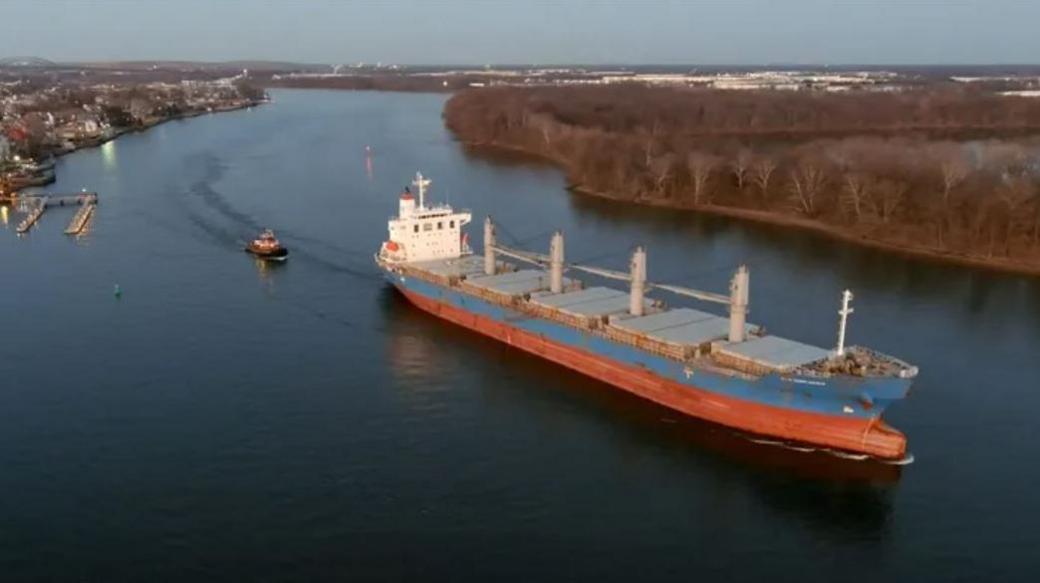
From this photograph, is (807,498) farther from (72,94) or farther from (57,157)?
(72,94)

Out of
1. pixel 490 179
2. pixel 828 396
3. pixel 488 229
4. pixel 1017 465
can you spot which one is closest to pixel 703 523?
pixel 828 396

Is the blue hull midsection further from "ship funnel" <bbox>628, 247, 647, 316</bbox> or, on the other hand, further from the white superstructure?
the white superstructure

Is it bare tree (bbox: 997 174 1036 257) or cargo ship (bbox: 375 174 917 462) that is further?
bare tree (bbox: 997 174 1036 257)

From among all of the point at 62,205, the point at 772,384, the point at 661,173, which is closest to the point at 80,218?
the point at 62,205

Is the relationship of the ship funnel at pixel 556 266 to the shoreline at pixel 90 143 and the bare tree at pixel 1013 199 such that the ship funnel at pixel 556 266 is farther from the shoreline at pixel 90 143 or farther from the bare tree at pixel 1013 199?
the shoreline at pixel 90 143

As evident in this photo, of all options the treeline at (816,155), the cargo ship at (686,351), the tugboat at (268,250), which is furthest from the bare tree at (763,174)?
the tugboat at (268,250)

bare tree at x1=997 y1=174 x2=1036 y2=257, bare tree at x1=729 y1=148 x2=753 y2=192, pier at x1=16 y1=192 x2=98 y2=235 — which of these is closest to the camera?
bare tree at x1=997 y1=174 x2=1036 y2=257

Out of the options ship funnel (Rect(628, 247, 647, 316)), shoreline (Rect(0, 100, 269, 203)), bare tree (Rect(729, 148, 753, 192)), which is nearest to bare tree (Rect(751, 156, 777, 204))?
bare tree (Rect(729, 148, 753, 192))
